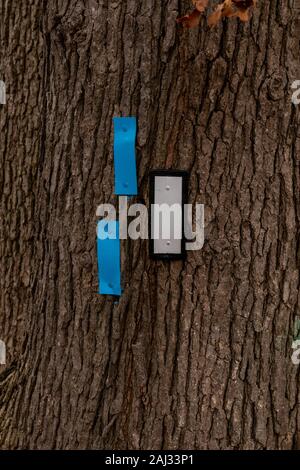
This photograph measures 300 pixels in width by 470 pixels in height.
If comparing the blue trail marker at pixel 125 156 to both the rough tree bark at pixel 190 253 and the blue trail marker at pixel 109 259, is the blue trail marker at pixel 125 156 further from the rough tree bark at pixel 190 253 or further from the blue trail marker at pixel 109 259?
the blue trail marker at pixel 109 259

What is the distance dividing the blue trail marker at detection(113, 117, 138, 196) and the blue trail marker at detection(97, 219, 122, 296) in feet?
0.53

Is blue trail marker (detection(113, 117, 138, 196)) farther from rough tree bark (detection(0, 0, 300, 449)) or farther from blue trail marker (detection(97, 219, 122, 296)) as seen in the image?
blue trail marker (detection(97, 219, 122, 296))

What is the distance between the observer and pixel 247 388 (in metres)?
2.75

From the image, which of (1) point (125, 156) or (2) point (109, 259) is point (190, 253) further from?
(1) point (125, 156)

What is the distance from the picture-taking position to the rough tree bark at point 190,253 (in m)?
2.73

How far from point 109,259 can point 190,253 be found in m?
0.35

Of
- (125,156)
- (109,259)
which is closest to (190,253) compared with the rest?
(109,259)

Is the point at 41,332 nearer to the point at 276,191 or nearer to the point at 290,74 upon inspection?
the point at 276,191

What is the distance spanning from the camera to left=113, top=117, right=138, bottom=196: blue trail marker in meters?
2.77

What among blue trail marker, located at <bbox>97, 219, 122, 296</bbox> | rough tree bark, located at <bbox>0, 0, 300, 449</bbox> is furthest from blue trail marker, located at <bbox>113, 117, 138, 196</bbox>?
blue trail marker, located at <bbox>97, 219, 122, 296</bbox>

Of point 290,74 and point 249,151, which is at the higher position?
point 290,74

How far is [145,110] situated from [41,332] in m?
1.09

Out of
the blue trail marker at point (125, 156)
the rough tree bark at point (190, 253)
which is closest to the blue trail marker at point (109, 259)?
the rough tree bark at point (190, 253)

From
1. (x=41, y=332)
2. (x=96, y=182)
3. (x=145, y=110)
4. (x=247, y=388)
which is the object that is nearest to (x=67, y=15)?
(x=145, y=110)
